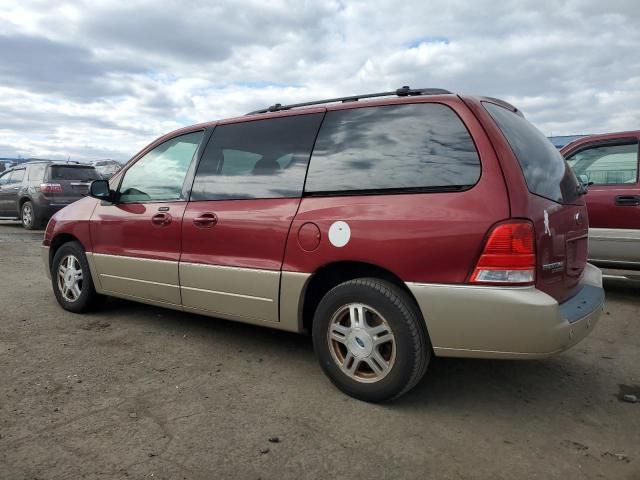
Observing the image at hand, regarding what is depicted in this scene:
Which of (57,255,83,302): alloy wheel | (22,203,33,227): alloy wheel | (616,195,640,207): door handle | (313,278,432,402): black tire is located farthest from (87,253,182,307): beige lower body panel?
(22,203,33,227): alloy wheel

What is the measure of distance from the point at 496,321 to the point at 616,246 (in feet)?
12.1

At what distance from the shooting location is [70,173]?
1215 centimetres

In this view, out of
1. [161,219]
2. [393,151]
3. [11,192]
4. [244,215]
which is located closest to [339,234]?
[393,151]

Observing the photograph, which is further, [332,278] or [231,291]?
[231,291]

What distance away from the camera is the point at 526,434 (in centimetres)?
265

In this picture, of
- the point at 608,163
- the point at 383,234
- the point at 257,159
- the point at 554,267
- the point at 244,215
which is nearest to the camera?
the point at 554,267

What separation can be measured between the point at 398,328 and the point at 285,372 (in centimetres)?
102

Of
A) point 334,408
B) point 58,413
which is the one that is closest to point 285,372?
point 334,408

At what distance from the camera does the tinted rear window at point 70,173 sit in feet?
39.3

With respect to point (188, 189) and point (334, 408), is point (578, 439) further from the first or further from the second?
point (188, 189)

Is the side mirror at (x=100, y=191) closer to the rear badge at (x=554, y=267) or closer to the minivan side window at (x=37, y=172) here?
the rear badge at (x=554, y=267)

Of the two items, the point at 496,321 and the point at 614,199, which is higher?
the point at 614,199

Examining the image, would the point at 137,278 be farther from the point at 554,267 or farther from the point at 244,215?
the point at 554,267

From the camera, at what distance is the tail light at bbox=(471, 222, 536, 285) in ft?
8.20
